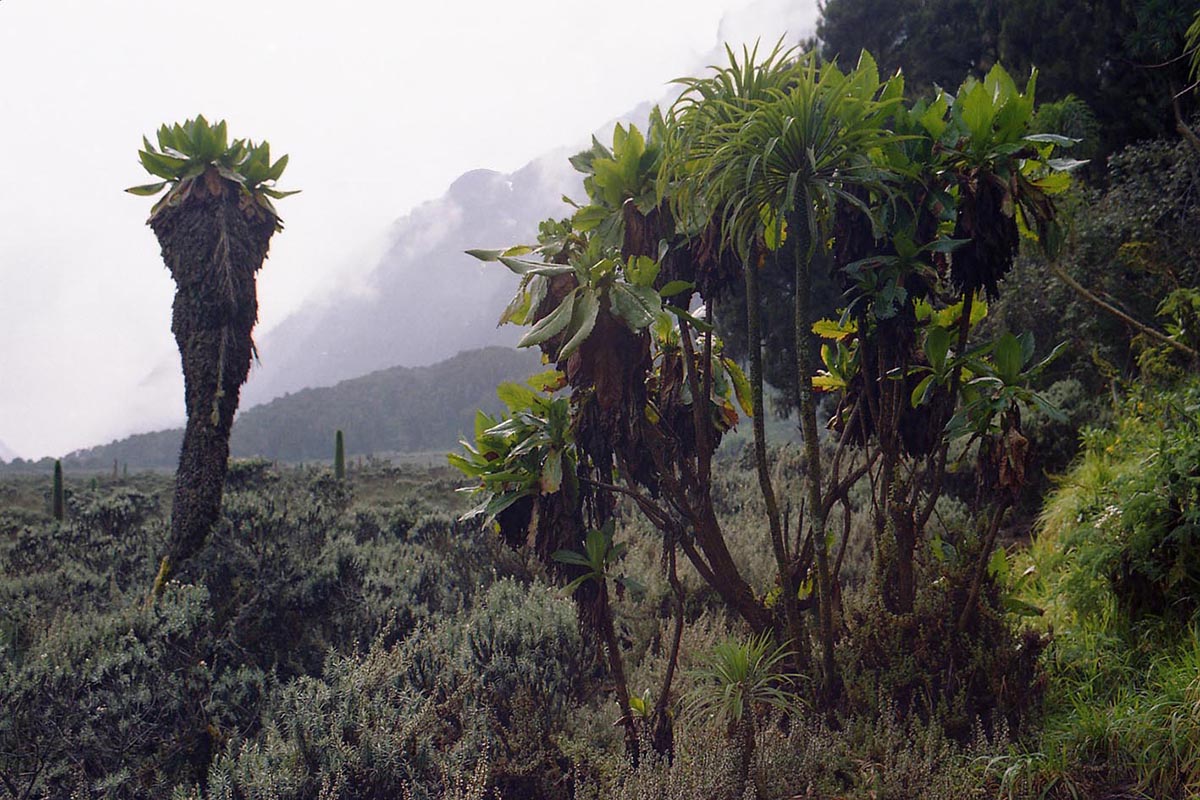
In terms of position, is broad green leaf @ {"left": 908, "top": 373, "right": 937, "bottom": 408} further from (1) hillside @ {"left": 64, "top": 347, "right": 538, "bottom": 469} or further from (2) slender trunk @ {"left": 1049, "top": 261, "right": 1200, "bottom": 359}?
(1) hillside @ {"left": 64, "top": 347, "right": 538, "bottom": 469}

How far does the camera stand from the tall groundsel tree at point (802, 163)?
2746 mm

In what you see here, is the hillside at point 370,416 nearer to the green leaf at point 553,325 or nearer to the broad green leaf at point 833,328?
the broad green leaf at point 833,328

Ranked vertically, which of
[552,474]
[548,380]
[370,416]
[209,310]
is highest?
[370,416]

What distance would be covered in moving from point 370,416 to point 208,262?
72.8m

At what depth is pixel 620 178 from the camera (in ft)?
10.2

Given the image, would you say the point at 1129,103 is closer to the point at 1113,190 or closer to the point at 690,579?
the point at 1113,190

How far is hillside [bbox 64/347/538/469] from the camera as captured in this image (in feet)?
231

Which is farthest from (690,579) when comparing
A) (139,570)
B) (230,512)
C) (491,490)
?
(139,570)

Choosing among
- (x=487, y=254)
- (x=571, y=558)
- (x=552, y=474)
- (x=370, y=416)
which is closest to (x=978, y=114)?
(x=487, y=254)

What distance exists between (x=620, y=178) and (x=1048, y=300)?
29.4 ft

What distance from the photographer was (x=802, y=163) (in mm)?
2855

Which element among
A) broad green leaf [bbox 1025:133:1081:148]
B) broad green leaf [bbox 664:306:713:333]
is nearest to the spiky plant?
→ broad green leaf [bbox 664:306:713:333]

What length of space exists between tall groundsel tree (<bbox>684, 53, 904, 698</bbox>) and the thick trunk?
21.2ft

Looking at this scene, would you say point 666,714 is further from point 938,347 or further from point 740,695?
point 938,347
